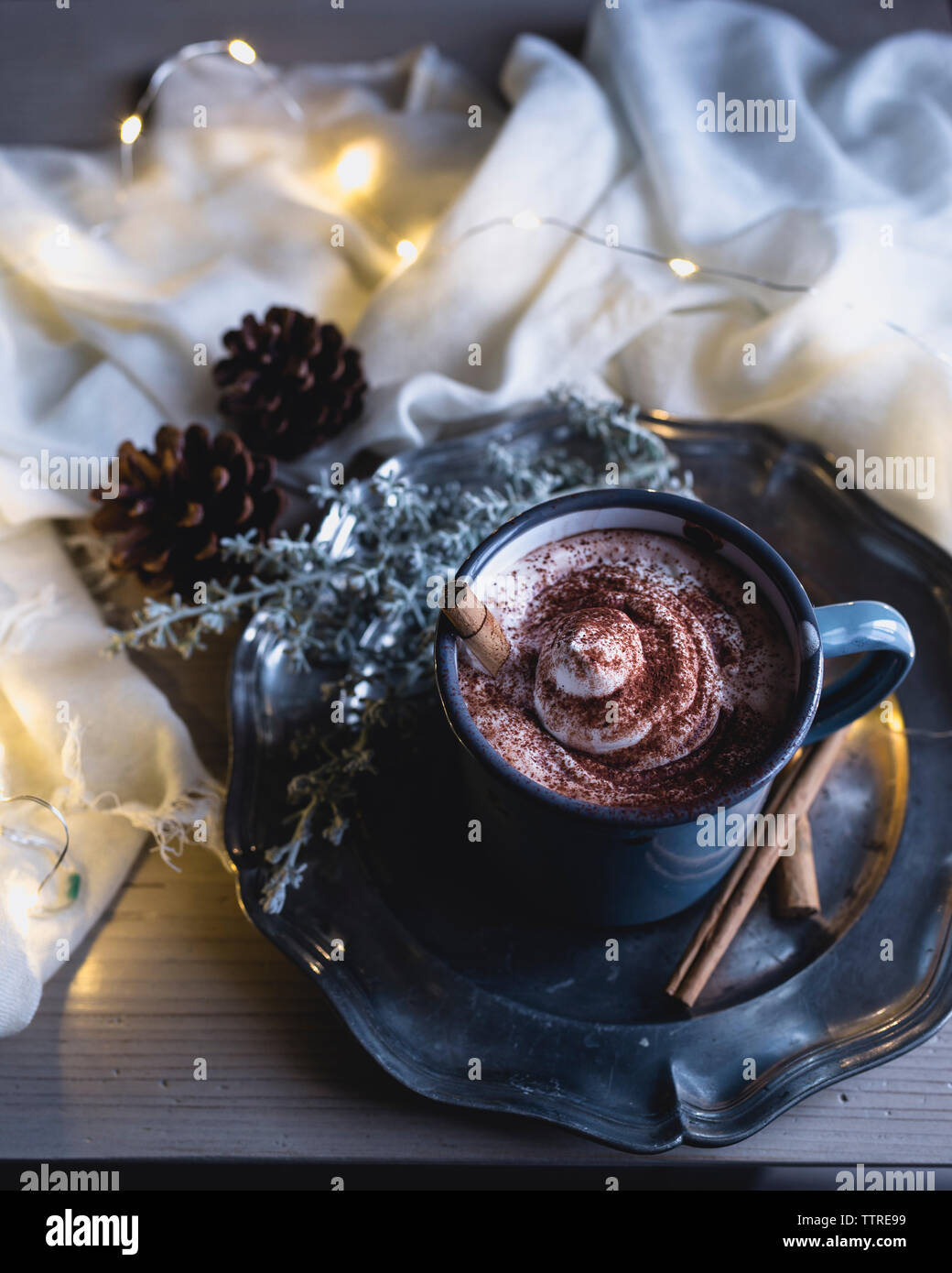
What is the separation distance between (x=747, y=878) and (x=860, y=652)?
21 centimetres

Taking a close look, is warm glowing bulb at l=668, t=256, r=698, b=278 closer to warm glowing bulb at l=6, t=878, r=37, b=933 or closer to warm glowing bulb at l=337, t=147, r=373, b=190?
warm glowing bulb at l=337, t=147, r=373, b=190

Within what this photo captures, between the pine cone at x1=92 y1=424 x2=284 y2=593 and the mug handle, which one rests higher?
the pine cone at x1=92 y1=424 x2=284 y2=593

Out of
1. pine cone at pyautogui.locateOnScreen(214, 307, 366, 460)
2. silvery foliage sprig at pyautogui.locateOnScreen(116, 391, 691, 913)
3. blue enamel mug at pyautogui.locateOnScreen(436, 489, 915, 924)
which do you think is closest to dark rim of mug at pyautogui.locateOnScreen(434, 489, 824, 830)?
blue enamel mug at pyautogui.locateOnScreen(436, 489, 915, 924)

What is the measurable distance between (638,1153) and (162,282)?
3.38ft

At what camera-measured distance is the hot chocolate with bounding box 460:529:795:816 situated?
741 millimetres

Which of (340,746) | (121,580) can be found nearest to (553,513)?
(340,746)

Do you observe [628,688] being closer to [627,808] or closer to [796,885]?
[627,808]

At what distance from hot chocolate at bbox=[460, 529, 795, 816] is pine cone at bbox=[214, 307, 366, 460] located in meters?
0.40

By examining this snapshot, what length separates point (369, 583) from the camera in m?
0.98

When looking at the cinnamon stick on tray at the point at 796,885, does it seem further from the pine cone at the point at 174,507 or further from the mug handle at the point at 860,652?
the pine cone at the point at 174,507

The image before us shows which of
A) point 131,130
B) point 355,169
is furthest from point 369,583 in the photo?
point 131,130

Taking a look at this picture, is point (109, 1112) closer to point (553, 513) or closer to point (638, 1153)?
point (638, 1153)

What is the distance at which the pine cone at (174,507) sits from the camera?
3.42 ft
